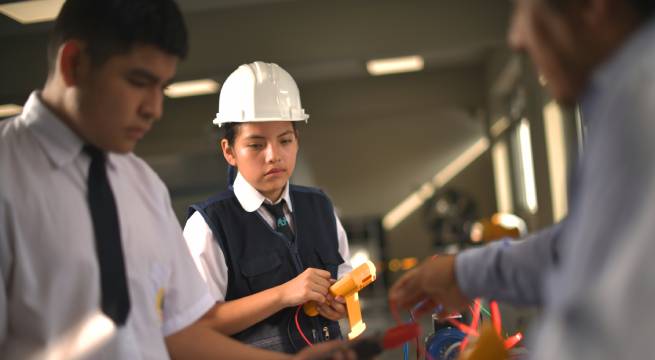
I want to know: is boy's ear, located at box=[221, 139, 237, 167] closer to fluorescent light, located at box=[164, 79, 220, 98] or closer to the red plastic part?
the red plastic part

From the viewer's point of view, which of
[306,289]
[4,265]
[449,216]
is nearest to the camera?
[4,265]

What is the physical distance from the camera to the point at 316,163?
13.0 m

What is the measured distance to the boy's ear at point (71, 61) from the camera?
119 cm

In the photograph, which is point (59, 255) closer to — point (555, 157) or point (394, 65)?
point (555, 157)

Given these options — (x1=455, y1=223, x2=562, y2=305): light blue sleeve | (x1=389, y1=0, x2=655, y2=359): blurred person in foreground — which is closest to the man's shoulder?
(x1=455, y1=223, x2=562, y2=305): light blue sleeve

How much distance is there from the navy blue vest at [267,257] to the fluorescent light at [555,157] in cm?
489

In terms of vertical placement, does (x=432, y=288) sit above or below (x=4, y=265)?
below

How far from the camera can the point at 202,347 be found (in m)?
1.53

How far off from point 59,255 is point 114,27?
0.39 m

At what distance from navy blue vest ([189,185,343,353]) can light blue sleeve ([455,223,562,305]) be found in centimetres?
82

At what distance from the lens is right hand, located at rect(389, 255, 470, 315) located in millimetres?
1293

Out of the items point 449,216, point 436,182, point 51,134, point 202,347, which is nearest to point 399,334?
point 202,347

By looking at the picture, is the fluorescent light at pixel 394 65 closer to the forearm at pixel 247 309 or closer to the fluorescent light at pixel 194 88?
the fluorescent light at pixel 194 88

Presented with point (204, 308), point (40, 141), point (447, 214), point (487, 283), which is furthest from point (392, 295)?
point (447, 214)
